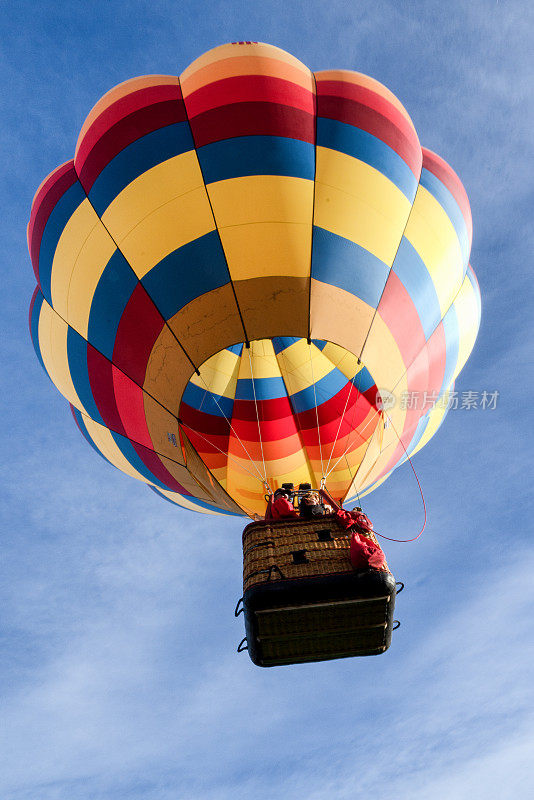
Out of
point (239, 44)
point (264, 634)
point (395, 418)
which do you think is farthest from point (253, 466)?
point (239, 44)

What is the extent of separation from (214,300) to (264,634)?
2.36 m

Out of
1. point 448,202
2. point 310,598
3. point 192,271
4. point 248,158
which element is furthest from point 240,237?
point 310,598

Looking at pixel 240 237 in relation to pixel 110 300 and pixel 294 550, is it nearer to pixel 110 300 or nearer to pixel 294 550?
pixel 110 300

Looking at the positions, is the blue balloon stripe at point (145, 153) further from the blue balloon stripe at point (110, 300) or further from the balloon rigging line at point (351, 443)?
the balloon rigging line at point (351, 443)

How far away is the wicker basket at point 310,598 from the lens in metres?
3.35

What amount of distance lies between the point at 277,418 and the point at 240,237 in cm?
251

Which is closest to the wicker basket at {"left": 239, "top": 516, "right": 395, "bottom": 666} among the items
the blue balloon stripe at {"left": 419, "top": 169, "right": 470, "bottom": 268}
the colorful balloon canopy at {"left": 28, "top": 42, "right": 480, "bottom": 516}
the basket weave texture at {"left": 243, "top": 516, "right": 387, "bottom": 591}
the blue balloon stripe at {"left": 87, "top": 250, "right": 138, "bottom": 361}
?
the basket weave texture at {"left": 243, "top": 516, "right": 387, "bottom": 591}

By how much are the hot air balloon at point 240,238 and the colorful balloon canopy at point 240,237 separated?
0.01 meters

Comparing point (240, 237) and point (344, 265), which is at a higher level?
point (240, 237)

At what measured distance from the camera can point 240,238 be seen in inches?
181

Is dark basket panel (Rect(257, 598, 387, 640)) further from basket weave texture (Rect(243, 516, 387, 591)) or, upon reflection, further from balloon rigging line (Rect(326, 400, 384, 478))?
balloon rigging line (Rect(326, 400, 384, 478))

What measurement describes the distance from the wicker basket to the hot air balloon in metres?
1.05

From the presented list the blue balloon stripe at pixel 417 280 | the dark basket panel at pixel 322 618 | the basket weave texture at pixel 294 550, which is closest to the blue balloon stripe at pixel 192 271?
the blue balloon stripe at pixel 417 280

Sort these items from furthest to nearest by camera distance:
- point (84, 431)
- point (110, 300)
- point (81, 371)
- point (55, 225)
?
point (84, 431) → point (81, 371) → point (55, 225) → point (110, 300)
